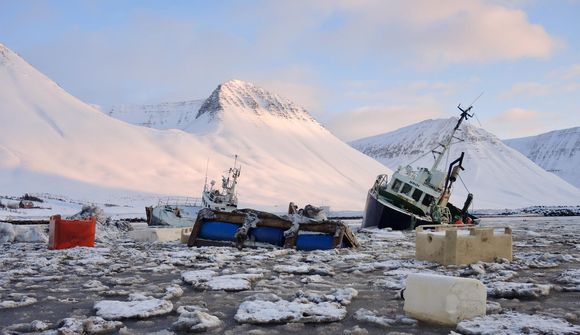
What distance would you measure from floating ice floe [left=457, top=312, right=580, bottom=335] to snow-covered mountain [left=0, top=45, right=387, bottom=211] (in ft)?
233

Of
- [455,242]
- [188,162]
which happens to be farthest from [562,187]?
[455,242]

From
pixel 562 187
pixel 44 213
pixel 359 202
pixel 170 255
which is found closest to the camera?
pixel 170 255

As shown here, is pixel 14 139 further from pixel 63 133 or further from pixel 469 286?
pixel 469 286

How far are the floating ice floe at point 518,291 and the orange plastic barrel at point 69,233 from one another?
864cm

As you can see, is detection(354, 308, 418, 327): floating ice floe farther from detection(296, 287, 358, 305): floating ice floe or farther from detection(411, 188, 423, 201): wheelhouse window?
detection(411, 188, 423, 201): wheelhouse window

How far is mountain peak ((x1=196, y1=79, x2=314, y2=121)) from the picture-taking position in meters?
158

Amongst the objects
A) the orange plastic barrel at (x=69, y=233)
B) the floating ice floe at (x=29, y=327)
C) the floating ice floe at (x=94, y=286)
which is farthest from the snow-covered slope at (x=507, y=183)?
the floating ice floe at (x=29, y=327)

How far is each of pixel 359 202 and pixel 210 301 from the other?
89754 millimetres

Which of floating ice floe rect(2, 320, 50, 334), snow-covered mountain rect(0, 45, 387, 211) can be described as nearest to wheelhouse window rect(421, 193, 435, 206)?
floating ice floe rect(2, 320, 50, 334)

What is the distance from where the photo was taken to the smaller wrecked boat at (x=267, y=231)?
405 inches

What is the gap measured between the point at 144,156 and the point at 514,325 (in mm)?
97637

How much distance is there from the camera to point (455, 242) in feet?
24.2

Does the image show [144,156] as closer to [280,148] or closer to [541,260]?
[280,148]

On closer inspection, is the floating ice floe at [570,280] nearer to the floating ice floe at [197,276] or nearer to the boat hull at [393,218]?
the floating ice floe at [197,276]
